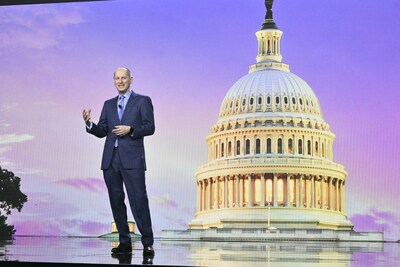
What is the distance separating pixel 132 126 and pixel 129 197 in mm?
968

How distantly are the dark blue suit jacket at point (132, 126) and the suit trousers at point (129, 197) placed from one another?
0.09m

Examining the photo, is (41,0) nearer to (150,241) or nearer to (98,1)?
(98,1)

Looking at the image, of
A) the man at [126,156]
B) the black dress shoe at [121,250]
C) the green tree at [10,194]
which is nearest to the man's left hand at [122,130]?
the man at [126,156]

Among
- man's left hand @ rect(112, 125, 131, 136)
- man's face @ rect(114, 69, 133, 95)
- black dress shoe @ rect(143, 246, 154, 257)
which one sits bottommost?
black dress shoe @ rect(143, 246, 154, 257)

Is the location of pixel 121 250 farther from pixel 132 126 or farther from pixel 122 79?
pixel 122 79

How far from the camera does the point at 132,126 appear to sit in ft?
36.3

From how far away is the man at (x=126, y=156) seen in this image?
1081 centimetres

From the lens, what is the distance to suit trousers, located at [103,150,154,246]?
10742mm

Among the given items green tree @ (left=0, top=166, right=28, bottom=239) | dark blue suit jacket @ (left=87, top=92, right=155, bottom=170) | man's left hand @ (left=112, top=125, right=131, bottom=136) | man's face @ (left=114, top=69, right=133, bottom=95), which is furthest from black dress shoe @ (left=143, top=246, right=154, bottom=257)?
green tree @ (left=0, top=166, right=28, bottom=239)

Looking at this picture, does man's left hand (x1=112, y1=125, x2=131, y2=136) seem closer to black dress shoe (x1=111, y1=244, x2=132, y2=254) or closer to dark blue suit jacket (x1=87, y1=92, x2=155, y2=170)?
dark blue suit jacket (x1=87, y1=92, x2=155, y2=170)

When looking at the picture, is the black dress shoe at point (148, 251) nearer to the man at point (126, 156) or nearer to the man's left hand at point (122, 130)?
the man at point (126, 156)

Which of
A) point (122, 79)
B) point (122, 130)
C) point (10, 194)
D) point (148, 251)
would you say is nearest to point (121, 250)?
point (148, 251)

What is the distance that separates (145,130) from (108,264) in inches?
74.9

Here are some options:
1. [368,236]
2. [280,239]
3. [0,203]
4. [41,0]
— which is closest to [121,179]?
[41,0]
